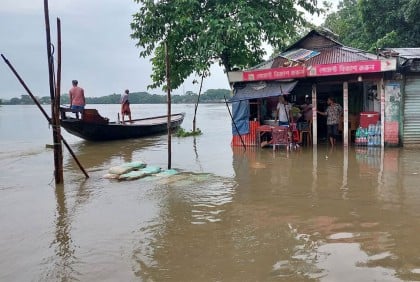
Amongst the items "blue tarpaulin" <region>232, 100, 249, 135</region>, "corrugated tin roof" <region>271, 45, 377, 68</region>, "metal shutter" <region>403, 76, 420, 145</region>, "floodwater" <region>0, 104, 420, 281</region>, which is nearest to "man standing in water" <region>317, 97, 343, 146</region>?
"corrugated tin roof" <region>271, 45, 377, 68</region>

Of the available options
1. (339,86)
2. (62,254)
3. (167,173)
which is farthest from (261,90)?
(62,254)

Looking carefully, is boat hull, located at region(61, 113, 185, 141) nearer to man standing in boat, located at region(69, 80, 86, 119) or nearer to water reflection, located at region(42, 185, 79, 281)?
man standing in boat, located at region(69, 80, 86, 119)

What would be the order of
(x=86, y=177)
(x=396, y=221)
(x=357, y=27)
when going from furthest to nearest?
1. (x=357, y=27)
2. (x=86, y=177)
3. (x=396, y=221)

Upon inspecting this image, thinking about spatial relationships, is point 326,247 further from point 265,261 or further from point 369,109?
point 369,109

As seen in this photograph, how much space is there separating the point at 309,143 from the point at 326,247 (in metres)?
9.64

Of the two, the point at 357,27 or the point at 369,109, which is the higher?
the point at 357,27

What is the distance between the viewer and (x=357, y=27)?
86.1 ft

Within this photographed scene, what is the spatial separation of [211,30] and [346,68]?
5011mm

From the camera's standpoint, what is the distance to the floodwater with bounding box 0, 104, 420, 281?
439 centimetres

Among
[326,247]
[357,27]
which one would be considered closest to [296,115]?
[326,247]

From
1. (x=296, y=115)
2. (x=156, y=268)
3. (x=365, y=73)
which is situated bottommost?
(x=156, y=268)

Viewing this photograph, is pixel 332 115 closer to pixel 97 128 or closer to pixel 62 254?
pixel 97 128

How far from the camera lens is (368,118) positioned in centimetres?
1297

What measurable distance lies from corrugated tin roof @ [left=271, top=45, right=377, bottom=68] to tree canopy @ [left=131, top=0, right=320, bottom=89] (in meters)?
1.57
